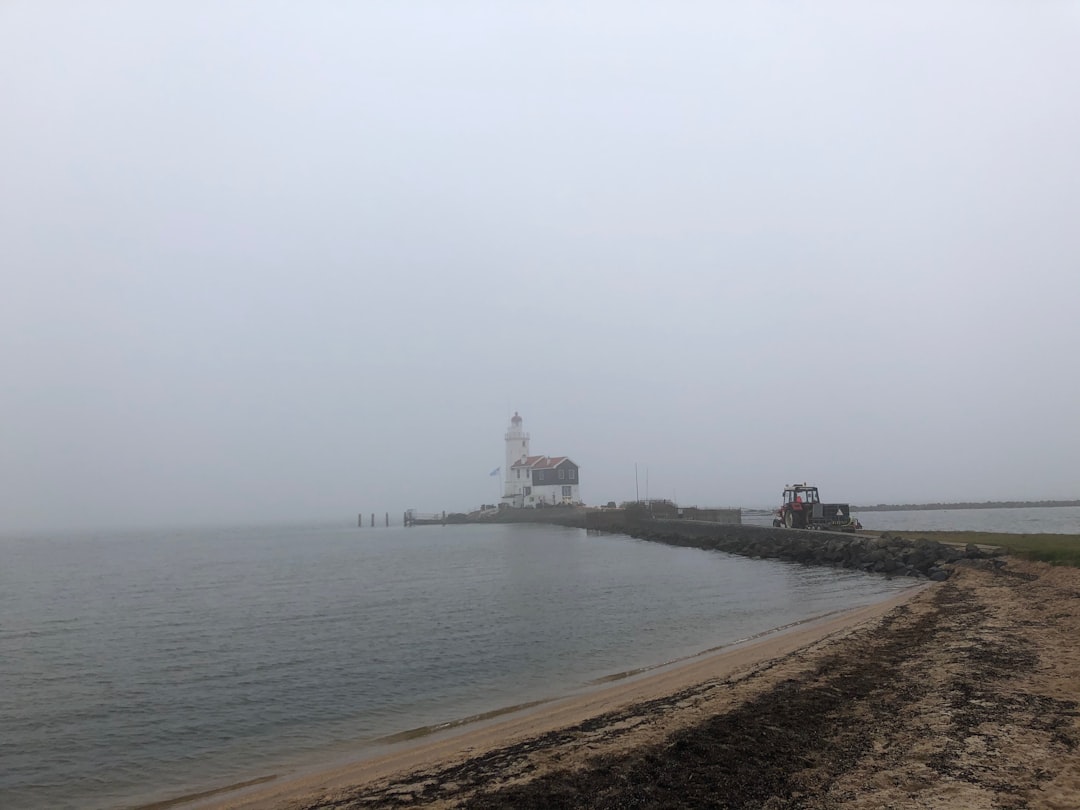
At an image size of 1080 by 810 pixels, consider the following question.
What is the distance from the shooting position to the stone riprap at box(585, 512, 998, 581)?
27891 millimetres

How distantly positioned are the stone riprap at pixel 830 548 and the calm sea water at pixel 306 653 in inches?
65.4

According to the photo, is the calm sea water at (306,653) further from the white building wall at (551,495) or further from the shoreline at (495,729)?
the white building wall at (551,495)

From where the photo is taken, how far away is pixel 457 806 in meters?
6.62

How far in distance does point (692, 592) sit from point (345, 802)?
22226 millimetres

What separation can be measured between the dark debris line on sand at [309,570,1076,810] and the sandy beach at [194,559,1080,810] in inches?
1.0

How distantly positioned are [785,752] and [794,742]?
14.7 inches

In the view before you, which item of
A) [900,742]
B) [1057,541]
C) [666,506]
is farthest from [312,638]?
[666,506]

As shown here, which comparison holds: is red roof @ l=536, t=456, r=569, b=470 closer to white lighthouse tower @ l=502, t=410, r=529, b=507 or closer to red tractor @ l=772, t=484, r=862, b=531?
white lighthouse tower @ l=502, t=410, r=529, b=507

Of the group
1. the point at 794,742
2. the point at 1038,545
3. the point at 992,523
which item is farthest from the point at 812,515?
the point at 794,742

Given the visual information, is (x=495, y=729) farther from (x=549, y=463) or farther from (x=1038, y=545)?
(x=549, y=463)

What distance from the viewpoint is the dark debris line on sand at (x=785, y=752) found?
6.21 meters

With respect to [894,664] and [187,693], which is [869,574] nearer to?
[894,664]

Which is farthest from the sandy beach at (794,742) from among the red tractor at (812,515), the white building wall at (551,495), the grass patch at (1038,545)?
the white building wall at (551,495)

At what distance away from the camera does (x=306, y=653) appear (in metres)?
18.6
